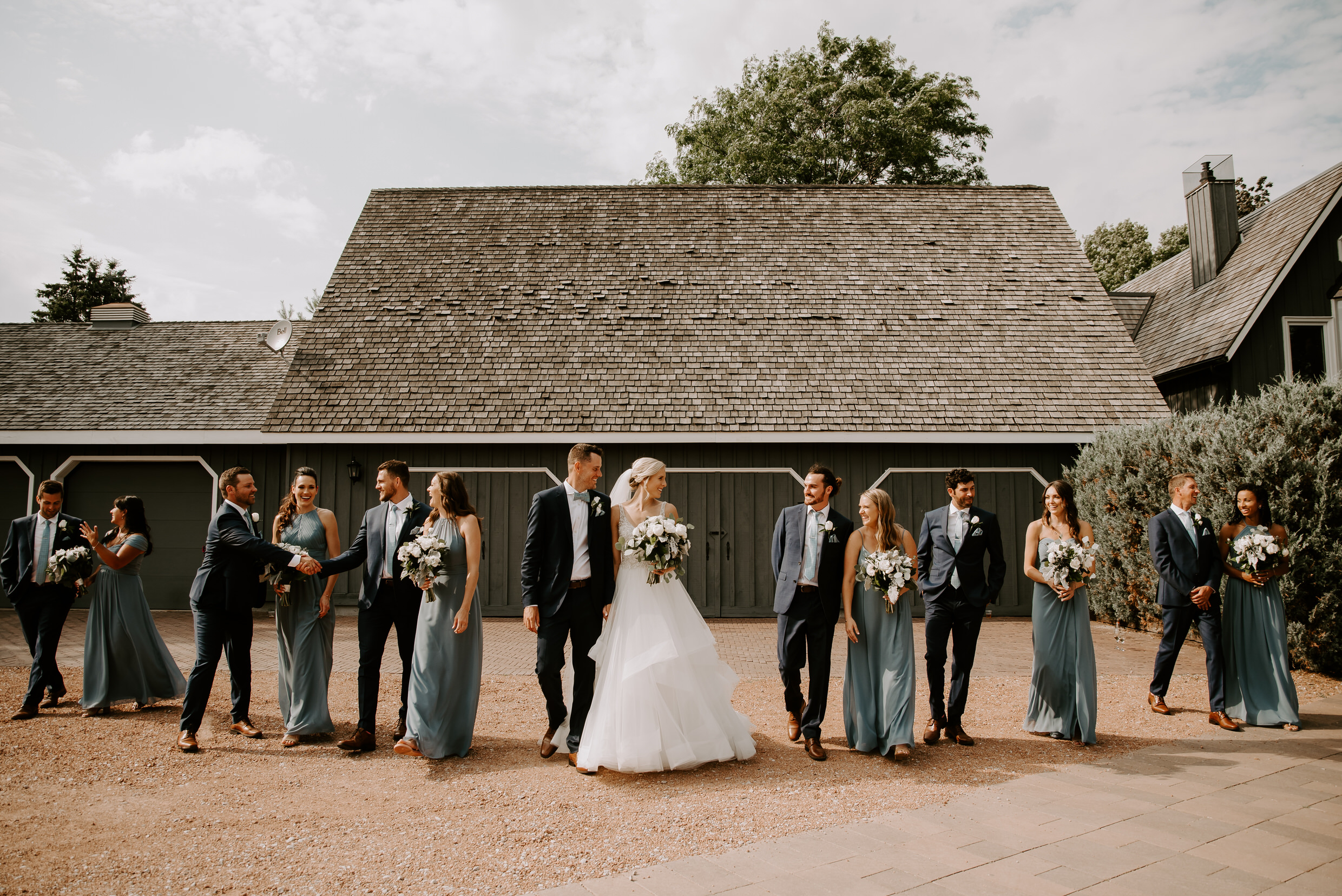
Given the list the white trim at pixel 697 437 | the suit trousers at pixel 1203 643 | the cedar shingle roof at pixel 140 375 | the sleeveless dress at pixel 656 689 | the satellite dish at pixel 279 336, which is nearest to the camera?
the sleeveless dress at pixel 656 689

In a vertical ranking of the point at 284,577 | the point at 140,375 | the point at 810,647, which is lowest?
the point at 810,647

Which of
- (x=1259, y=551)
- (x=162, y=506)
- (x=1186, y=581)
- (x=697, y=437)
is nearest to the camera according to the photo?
Result: (x=1259, y=551)

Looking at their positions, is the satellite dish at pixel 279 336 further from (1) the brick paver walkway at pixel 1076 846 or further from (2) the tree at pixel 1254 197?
(2) the tree at pixel 1254 197

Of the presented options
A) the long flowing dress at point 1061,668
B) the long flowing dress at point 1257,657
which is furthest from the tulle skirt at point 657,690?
the long flowing dress at point 1257,657

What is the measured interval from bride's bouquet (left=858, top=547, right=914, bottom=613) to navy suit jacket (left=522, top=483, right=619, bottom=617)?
1795 mm

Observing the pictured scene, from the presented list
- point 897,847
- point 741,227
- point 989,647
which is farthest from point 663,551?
point 741,227

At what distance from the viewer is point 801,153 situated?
2669 cm

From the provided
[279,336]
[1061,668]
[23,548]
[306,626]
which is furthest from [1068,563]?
[279,336]

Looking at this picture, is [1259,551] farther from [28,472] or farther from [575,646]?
[28,472]

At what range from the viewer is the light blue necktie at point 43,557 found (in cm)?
675

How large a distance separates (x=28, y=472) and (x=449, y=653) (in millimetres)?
12927

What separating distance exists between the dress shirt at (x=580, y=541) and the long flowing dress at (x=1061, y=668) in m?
3.32

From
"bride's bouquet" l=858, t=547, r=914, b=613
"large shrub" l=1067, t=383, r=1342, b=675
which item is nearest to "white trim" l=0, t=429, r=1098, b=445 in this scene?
"large shrub" l=1067, t=383, r=1342, b=675

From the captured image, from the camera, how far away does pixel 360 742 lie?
5570 mm
